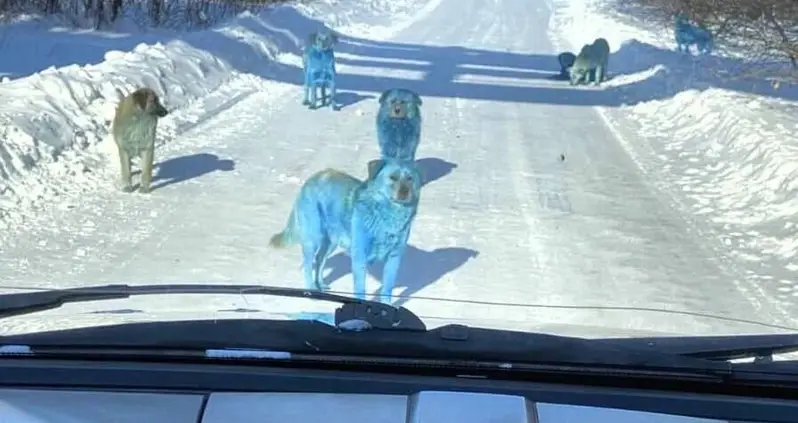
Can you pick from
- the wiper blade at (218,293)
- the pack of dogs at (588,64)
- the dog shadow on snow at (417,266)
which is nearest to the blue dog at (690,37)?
the pack of dogs at (588,64)

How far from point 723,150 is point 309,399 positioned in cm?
1186

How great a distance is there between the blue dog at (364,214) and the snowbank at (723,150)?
259 centimetres

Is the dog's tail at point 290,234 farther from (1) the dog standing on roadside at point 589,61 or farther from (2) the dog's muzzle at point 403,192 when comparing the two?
(1) the dog standing on roadside at point 589,61

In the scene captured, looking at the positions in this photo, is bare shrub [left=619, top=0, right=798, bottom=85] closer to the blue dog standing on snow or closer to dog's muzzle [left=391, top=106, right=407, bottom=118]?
the blue dog standing on snow

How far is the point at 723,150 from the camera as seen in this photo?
44.0ft

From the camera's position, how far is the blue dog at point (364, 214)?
6.06 meters

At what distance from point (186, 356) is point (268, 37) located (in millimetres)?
21528

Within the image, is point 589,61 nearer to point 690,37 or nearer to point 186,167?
point 690,37

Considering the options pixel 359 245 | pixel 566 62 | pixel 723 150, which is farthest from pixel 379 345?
pixel 566 62

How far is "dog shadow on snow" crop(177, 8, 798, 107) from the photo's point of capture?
1833 cm

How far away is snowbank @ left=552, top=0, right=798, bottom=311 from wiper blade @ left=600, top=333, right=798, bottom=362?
452 cm

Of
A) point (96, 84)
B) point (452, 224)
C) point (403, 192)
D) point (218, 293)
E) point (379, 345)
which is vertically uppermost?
point (379, 345)

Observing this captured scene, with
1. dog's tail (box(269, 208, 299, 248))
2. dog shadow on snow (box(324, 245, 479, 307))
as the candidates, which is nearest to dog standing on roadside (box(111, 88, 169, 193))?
dog shadow on snow (box(324, 245, 479, 307))

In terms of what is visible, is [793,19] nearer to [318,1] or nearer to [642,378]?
[642,378]
